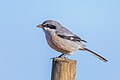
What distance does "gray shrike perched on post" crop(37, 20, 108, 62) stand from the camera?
904 cm

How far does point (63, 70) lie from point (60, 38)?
314 centimetres

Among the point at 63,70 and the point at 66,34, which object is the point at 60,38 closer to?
the point at 66,34

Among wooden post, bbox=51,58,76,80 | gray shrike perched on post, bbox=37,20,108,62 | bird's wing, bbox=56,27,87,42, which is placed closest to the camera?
wooden post, bbox=51,58,76,80

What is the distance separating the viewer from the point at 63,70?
6.14 m

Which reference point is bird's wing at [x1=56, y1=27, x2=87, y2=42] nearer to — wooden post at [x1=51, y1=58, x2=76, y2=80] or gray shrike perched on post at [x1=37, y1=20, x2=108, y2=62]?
gray shrike perched on post at [x1=37, y1=20, x2=108, y2=62]

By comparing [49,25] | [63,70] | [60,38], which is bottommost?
[63,70]

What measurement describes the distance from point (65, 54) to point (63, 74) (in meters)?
3.14

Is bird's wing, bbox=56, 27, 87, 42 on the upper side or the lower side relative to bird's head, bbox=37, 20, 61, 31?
lower

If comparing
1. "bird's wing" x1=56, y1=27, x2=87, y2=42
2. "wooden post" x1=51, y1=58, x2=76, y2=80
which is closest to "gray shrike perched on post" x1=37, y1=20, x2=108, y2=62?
"bird's wing" x1=56, y1=27, x2=87, y2=42

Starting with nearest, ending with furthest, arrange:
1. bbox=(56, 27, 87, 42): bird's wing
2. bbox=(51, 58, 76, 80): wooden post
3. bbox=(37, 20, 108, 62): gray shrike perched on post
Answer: bbox=(51, 58, 76, 80): wooden post < bbox=(37, 20, 108, 62): gray shrike perched on post < bbox=(56, 27, 87, 42): bird's wing

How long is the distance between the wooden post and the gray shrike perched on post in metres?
2.59

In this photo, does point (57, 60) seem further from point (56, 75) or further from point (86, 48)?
point (86, 48)

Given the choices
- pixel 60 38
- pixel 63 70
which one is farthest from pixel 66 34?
pixel 63 70

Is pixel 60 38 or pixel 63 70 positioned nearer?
pixel 63 70
